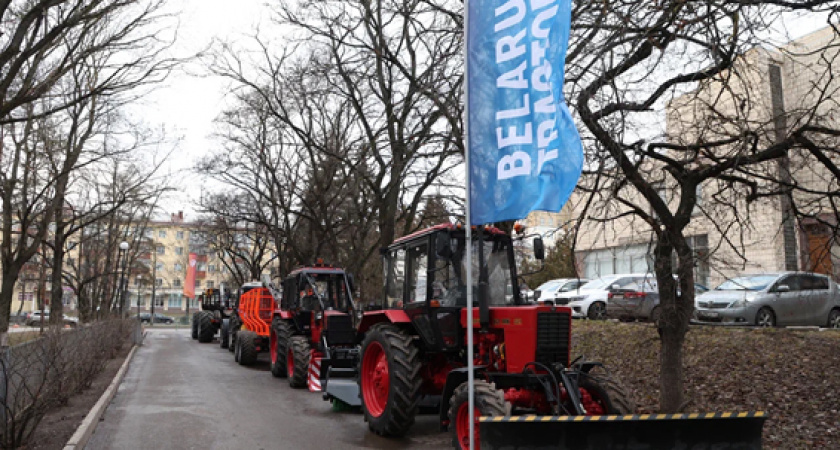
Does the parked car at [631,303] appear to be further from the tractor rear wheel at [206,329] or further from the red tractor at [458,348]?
the tractor rear wheel at [206,329]

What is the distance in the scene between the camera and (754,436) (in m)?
5.55

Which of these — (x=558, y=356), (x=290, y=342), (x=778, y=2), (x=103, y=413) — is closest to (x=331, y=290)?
(x=290, y=342)

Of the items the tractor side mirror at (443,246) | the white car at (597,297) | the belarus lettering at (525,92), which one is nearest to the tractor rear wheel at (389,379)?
the tractor side mirror at (443,246)

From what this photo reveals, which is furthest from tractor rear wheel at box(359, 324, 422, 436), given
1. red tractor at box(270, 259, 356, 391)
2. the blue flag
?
red tractor at box(270, 259, 356, 391)

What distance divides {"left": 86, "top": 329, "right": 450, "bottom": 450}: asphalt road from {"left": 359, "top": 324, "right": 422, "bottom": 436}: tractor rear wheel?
28 centimetres

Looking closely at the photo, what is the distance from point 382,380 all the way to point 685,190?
188 inches

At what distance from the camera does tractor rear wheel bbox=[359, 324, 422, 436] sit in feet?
27.2

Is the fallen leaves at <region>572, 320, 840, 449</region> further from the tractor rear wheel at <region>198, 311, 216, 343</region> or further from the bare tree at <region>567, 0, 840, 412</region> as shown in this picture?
the tractor rear wheel at <region>198, 311, 216, 343</region>

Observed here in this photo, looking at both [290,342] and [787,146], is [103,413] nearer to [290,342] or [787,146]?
[290,342]

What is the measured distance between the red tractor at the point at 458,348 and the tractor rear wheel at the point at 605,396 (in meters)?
0.01

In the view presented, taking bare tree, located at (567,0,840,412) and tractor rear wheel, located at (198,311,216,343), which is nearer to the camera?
bare tree, located at (567,0,840,412)

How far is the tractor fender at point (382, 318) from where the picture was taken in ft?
29.6

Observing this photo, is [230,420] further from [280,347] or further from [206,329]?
[206,329]

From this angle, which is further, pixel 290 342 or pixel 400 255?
pixel 290 342
